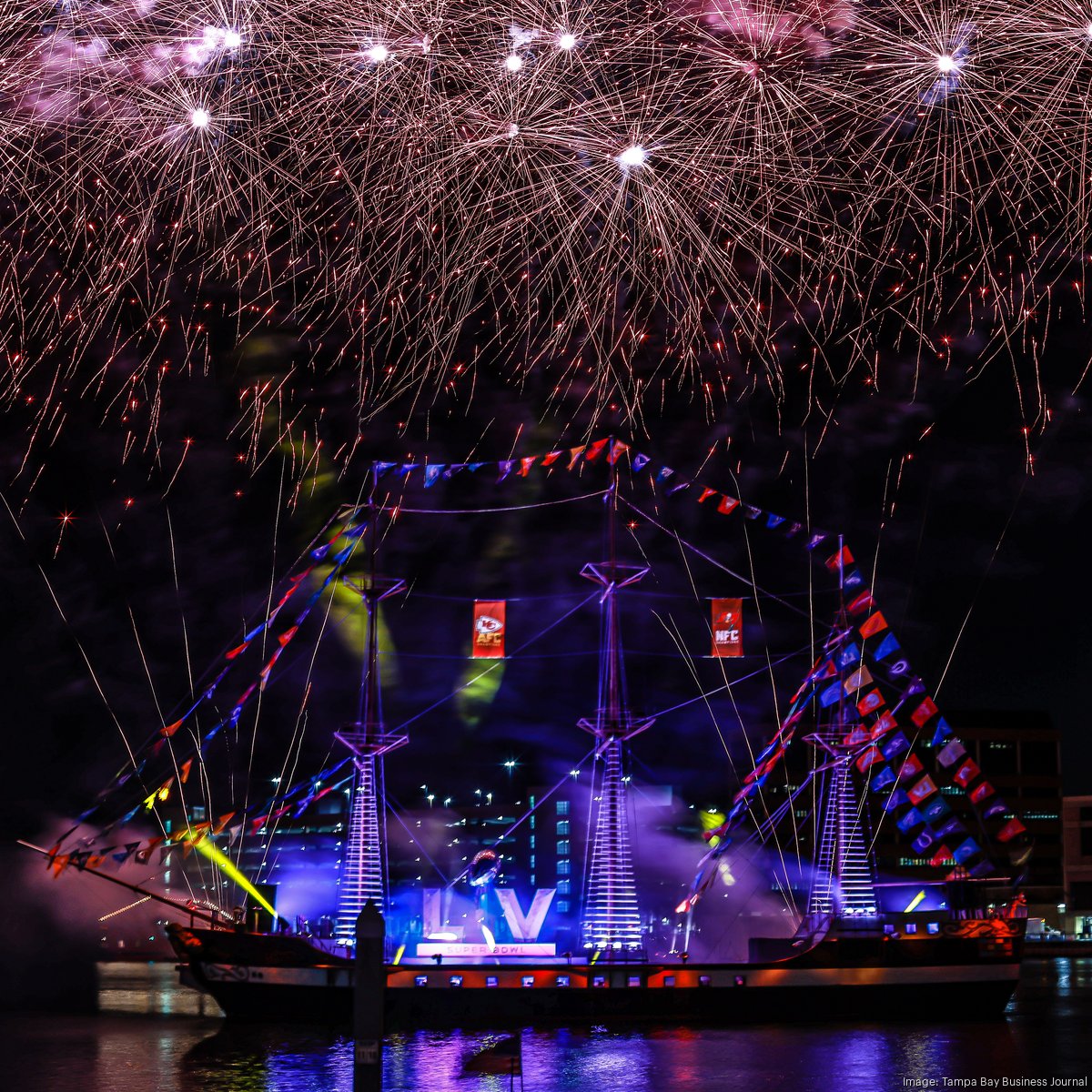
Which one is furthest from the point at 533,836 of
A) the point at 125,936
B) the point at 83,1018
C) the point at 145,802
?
the point at 145,802

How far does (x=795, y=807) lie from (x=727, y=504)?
8924cm

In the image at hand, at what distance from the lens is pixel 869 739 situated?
59.2 m

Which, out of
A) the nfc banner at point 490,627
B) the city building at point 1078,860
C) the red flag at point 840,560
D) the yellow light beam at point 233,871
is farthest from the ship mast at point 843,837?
the city building at point 1078,860

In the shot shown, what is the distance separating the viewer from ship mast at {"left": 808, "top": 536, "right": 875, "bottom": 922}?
2371 inches

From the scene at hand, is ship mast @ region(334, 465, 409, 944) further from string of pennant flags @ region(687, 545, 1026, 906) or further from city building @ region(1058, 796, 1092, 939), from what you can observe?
city building @ region(1058, 796, 1092, 939)

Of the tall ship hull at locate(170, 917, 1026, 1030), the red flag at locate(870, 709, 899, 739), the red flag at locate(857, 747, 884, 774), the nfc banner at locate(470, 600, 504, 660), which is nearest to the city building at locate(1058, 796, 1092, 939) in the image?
the red flag at locate(857, 747, 884, 774)

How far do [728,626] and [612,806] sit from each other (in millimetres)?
8466

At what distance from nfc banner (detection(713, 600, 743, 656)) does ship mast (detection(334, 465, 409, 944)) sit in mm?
12118

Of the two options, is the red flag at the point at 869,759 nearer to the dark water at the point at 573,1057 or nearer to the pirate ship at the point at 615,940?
the pirate ship at the point at 615,940

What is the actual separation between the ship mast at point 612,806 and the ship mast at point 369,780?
7795mm

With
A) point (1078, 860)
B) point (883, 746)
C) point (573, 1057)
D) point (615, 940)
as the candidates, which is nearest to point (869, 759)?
point (883, 746)

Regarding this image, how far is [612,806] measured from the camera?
54.4 meters

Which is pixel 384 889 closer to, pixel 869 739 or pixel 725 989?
pixel 725 989

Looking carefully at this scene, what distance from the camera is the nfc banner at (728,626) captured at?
5159 centimetres
